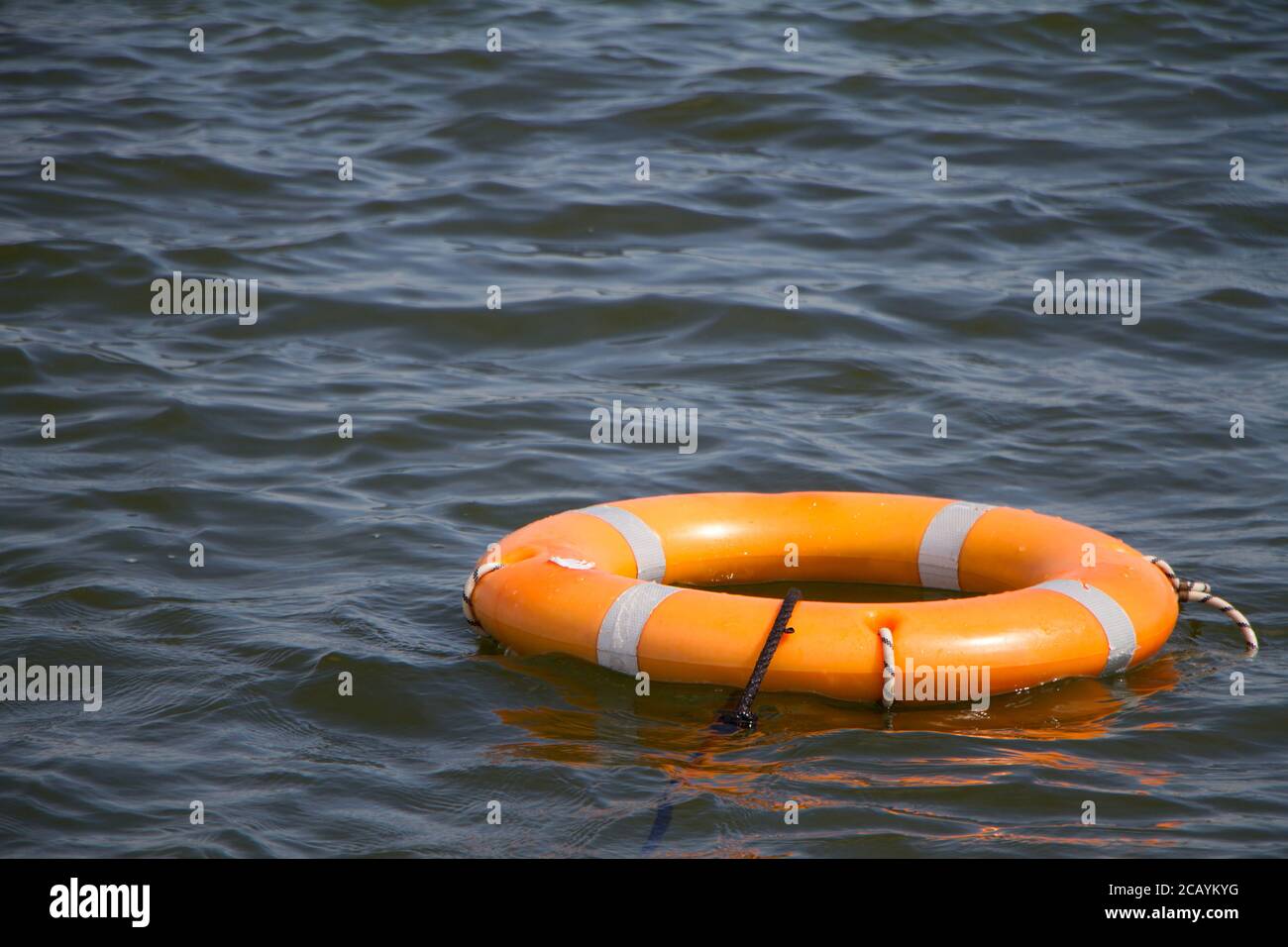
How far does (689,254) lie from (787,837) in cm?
469

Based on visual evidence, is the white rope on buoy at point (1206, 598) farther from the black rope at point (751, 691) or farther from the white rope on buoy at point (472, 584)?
the white rope on buoy at point (472, 584)

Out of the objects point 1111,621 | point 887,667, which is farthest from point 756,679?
point 1111,621

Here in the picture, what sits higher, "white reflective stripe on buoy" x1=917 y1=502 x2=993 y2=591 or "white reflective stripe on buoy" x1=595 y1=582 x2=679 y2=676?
"white reflective stripe on buoy" x1=917 y1=502 x2=993 y2=591

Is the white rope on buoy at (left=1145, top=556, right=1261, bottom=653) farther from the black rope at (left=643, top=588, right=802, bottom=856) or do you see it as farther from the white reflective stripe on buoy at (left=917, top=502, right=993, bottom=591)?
the black rope at (left=643, top=588, right=802, bottom=856)

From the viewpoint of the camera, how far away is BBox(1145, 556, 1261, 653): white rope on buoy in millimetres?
4207

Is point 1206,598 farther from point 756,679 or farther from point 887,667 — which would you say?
point 756,679

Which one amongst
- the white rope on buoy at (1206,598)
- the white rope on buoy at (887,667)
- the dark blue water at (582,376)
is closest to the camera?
the dark blue water at (582,376)

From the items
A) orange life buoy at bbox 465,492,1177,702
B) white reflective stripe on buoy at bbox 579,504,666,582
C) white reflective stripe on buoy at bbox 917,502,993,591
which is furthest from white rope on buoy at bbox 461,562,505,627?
white reflective stripe on buoy at bbox 917,502,993,591

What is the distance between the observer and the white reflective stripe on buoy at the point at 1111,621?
394 cm

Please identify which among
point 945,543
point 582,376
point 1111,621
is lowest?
point 1111,621

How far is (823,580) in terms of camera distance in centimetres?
470

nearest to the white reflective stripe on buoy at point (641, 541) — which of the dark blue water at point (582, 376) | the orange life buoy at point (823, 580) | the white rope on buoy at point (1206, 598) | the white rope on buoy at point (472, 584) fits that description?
the orange life buoy at point (823, 580)

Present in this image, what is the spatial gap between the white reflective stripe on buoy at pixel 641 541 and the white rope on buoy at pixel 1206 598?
4.54 ft

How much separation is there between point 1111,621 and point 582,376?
117 inches
